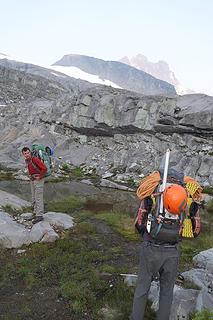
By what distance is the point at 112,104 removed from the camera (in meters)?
46.8

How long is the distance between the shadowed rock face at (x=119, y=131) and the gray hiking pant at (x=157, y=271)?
90.7 ft

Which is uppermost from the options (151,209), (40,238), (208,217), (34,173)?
(151,209)

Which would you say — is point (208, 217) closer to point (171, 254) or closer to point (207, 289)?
point (207, 289)

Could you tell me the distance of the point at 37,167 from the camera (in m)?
15.3

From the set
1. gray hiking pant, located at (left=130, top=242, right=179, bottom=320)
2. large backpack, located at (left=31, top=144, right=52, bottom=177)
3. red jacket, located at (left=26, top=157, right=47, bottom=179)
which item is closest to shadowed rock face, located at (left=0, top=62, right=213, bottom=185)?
large backpack, located at (left=31, top=144, right=52, bottom=177)

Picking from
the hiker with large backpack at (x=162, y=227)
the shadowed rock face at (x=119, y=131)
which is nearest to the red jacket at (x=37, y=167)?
the hiker with large backpack at (x=162, y=227)

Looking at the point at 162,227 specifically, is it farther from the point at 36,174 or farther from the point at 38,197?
the point at 38,197

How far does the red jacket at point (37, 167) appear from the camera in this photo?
1514 centimetres

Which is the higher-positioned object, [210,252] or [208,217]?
[210,252]

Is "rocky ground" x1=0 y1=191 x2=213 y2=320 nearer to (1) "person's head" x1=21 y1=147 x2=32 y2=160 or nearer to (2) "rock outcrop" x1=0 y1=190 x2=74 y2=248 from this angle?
(2) "rock outcrop" x1=0 y1=190 x2=74 y2=248

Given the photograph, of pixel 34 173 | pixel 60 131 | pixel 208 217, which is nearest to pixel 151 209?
pixel 34 173

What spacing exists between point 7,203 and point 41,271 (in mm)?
8275

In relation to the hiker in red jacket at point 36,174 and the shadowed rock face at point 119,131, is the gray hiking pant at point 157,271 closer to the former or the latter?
the hiker in red jacket at point 36,174

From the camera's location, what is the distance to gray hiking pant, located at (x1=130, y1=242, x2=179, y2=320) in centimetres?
718
